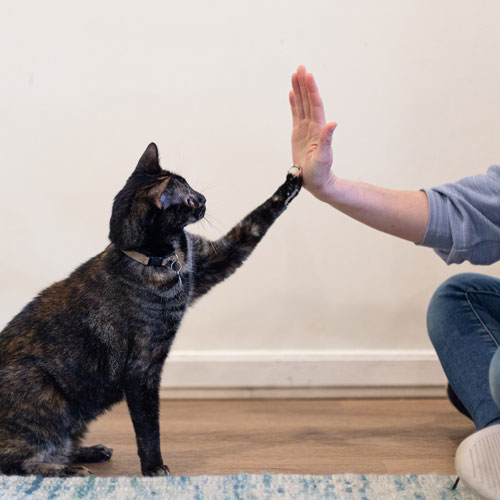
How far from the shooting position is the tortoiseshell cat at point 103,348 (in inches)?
42.7

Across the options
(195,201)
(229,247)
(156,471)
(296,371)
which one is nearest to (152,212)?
(195,201)

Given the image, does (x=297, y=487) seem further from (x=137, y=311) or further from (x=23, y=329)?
(x=23, y=329)

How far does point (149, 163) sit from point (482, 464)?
77 centimetres

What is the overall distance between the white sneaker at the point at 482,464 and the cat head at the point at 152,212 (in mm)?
603

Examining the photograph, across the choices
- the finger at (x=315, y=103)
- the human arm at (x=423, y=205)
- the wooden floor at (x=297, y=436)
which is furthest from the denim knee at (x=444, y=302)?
the finger at (x=315, y=103)

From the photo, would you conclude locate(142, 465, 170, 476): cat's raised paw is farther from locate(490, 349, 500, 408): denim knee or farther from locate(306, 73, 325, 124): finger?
locate(306, 73, 325, 124): finger

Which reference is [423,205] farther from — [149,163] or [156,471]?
[156,471]

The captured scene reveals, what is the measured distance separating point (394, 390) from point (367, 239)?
0.47 meters

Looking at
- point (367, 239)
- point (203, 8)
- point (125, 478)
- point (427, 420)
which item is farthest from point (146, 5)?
point (427, 420)

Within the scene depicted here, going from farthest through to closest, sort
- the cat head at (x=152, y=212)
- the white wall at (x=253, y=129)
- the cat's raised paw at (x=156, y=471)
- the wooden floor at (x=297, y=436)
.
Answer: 1. the white wall at (x=253, y=129)
2. the wooden floor at (x=297, y=436)
3. the cat's raised paw at (x=156, y=471)
4. the cat head at (x=152, y=212)

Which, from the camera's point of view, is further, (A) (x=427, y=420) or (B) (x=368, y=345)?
(B) (x=368, y=345)

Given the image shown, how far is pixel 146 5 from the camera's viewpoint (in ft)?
5.35

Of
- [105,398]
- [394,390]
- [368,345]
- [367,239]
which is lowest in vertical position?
[394,390]

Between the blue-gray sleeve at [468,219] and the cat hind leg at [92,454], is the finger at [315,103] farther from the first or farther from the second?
the cat hind leg at [92,454]
